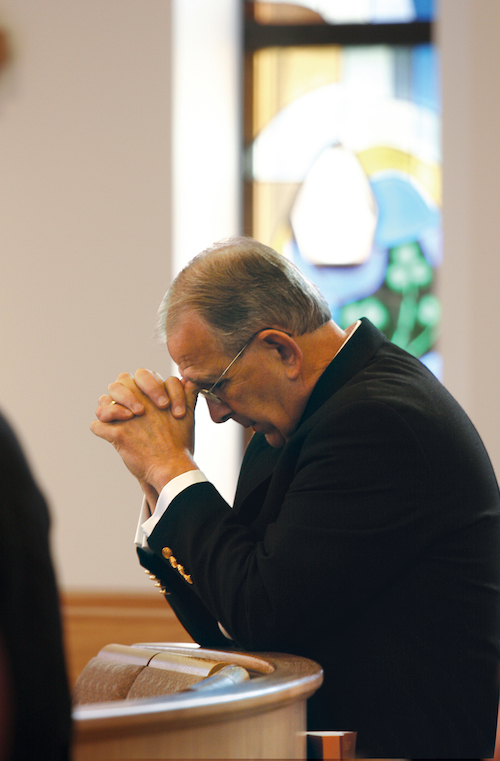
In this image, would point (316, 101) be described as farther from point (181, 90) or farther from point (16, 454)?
point (16, 454)

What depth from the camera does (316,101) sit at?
4430 mm

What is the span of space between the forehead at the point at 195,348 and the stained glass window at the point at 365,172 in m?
2.59

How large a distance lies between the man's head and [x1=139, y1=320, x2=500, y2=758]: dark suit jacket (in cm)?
22

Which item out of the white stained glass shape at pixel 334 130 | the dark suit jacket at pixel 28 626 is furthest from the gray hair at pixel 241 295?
the white stained glass shape at pixel 334 130

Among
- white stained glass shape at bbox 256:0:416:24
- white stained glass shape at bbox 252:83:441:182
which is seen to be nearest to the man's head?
white stained glass shape at bbox 252:83:441:182

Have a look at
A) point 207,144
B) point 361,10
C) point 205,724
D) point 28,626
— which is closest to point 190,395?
point 205,724

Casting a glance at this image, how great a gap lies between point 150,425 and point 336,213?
283cm

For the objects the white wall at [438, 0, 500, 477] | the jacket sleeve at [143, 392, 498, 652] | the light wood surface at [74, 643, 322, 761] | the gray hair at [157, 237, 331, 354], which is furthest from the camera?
the white wall at [438, 0, 500, 477]

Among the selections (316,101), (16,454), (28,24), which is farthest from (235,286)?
(316,101)

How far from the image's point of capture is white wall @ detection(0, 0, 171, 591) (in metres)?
3.75

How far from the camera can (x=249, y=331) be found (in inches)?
68.6

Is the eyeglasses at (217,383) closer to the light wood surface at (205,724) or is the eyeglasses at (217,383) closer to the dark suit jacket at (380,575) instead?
the dark suit jacket at (380,575)

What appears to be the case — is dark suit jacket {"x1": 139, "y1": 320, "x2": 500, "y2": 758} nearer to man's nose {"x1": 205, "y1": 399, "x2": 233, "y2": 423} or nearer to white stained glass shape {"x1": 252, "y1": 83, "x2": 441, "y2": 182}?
man's nose {"x1": 205, "y1": 399, "x2": 233, "y2": 423}

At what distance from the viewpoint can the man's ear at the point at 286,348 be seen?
69.0 inches
